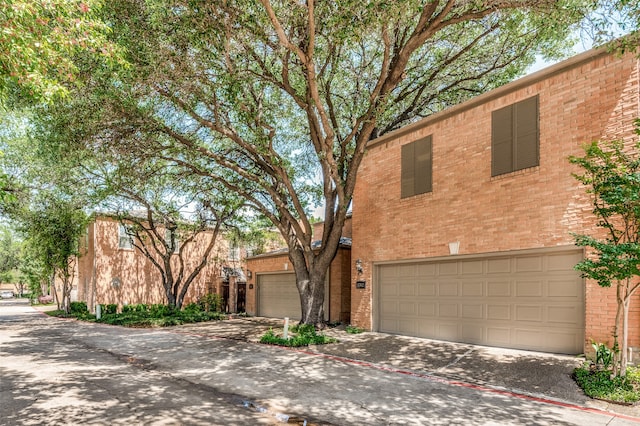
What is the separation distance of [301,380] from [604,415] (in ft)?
16.3

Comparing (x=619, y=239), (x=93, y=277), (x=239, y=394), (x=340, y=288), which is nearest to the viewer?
(x=239, y=394)

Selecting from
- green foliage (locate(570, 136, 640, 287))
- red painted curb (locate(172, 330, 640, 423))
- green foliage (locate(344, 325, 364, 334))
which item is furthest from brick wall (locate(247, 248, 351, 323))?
green foliage (locate(570, 136, 640, 287))

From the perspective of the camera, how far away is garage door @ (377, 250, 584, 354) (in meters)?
9.19

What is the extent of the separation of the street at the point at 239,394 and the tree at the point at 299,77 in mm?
5354

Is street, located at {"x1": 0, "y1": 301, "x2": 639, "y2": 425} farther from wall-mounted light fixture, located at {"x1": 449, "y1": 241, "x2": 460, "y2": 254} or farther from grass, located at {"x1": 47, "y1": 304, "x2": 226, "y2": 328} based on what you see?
grass, located at {"x1": 47, "y1": 304, "x2": 226, "y2": 328}

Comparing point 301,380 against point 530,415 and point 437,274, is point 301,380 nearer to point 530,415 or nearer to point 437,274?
point 530,415

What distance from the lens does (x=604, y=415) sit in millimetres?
5918

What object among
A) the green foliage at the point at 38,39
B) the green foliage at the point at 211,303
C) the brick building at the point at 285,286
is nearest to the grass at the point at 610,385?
the green foliage at the point at 38,39

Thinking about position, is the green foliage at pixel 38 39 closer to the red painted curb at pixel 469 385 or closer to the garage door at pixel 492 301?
the red painted curb at pixel 469 385

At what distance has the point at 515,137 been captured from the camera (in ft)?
34.0

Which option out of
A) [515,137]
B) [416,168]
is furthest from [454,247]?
[515,137]

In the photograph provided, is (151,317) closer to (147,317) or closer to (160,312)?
(147,317)

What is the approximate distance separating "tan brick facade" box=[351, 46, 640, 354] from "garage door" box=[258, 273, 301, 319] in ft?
17.1

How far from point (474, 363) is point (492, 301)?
2.23 m
